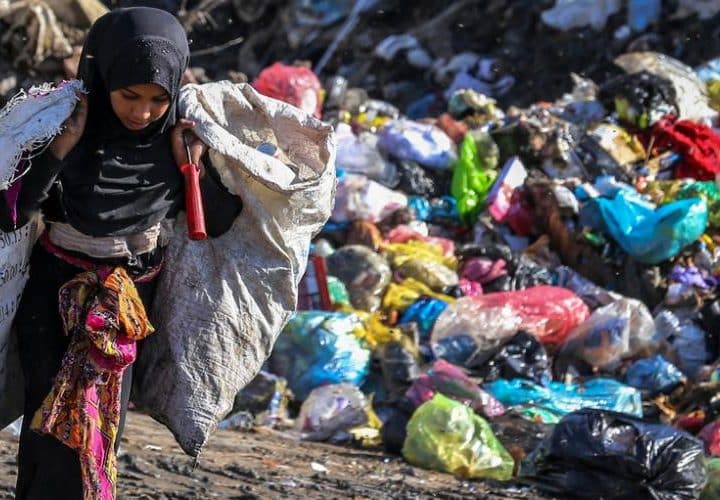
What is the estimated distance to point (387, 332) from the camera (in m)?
6.84

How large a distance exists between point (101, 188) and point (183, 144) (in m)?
0.21

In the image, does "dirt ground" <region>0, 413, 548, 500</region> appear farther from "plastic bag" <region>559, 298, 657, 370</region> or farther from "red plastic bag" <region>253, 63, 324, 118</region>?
"red plastic bag" <region>253, 63, 324, 118</region>

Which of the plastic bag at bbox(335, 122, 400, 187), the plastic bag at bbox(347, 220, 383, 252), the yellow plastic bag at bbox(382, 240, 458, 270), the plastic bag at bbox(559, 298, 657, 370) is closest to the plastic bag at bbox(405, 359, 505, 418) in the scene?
the plastic bag at bbox(559, 298, 657, 370)

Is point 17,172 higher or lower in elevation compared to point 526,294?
higher

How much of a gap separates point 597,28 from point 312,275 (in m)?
6.16

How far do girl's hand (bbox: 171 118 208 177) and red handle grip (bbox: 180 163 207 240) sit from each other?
0.02 m

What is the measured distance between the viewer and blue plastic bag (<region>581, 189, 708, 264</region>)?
295 inches

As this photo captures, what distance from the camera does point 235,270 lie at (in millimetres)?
3018

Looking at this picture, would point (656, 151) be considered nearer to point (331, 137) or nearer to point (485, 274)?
point (485, 274)

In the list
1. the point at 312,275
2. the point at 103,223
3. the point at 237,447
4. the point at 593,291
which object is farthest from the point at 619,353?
the point at 103,223

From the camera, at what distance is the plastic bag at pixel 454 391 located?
19.6 feet

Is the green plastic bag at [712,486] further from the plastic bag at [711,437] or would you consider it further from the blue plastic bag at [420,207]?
the blue plastic bag at [420,207]

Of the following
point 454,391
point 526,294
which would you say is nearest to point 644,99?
point 526,294

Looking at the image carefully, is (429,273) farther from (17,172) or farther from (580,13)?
(580,13)
